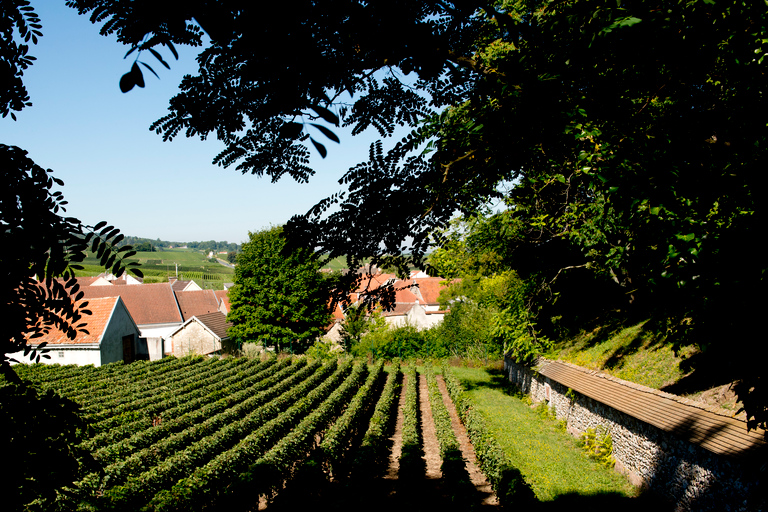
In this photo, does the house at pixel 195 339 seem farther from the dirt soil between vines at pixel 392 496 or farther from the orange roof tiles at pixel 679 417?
the orange roof tiles at pixel 679 417

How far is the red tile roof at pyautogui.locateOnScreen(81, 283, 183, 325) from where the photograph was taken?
129 feet

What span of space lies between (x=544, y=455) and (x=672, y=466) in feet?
15.3

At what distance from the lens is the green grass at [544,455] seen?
1147 centimetres

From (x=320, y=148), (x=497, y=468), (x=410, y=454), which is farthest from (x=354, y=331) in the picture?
(x=320, y=148)

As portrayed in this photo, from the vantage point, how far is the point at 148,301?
133 feet

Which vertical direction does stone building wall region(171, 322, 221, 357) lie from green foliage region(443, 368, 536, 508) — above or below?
above

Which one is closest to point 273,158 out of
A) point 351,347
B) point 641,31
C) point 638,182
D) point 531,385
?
point 641,31

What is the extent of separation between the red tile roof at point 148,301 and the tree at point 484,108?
41.4m

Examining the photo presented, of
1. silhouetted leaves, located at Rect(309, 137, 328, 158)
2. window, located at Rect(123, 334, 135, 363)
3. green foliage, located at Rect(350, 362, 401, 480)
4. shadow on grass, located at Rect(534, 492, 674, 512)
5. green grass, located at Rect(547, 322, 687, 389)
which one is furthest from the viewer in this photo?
window, located at Rect(123, 334, 135, 363)

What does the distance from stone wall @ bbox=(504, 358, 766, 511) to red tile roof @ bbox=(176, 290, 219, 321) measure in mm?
37682

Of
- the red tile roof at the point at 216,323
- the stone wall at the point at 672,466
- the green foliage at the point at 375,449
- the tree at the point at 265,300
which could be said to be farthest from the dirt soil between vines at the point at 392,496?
the red tile roof at the point at 216,323

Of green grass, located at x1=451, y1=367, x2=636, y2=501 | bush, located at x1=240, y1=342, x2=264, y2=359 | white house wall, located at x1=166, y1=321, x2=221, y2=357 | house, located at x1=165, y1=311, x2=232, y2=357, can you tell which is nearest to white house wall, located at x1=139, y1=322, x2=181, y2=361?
house, located at x1=165, y1=311, x2=232, y2=357

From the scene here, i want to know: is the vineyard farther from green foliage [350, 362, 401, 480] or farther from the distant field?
the distant field

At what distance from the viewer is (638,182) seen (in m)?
3.73
